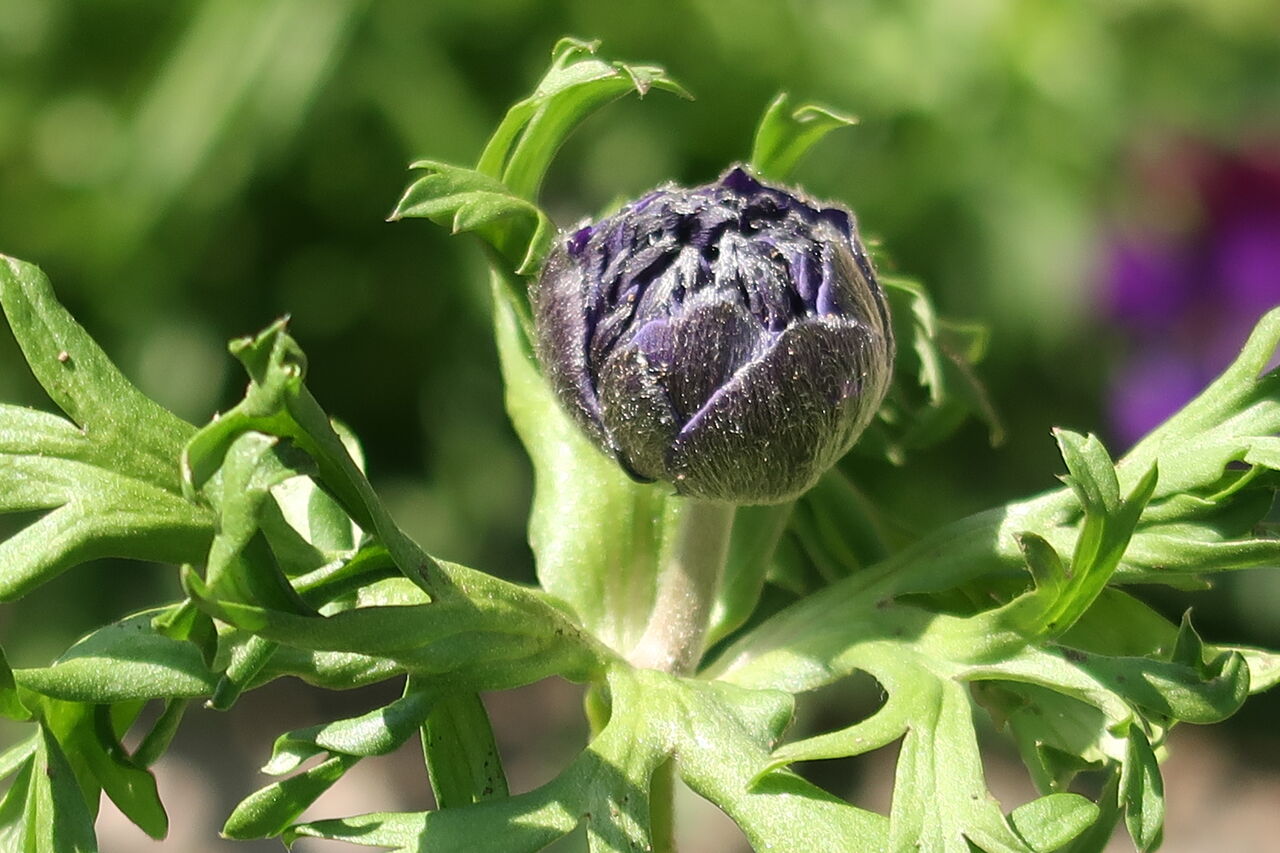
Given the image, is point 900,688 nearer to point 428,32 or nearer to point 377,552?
point 377,552

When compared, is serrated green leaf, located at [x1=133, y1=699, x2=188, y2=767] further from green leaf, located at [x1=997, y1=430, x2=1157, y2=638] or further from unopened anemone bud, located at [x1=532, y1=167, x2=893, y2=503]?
green leaf, located at [x1=997, y1=430, x2=1157, y2=638]

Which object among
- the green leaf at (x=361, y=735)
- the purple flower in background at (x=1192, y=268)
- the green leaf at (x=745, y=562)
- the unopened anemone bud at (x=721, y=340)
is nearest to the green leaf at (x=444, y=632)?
the green leaf at (x=361, y=735)

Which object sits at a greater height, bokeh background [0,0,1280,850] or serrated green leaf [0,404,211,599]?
serrated green leaf [0,404,211,599]

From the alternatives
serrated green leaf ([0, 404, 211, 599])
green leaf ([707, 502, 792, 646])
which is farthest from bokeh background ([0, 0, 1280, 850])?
serrated green leaf ([0, 404, 211, 599])

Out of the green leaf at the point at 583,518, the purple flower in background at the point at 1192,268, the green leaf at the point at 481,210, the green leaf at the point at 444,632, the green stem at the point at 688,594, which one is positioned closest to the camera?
the green leaf at the point at 444,632

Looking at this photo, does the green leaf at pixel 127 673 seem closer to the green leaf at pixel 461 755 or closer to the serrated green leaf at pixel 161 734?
the serrated green leaf at pixel 161 734

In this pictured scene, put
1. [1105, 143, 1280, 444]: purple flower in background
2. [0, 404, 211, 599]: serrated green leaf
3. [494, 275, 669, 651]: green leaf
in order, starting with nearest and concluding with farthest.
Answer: [0, 404, 211, 599]: serrated green leaf → [494, 275, 669, 651]: green leaf → [1105, 143, 1280, 444]: purple flower in background

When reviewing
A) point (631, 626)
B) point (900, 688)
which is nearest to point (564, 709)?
point (631, 626)
